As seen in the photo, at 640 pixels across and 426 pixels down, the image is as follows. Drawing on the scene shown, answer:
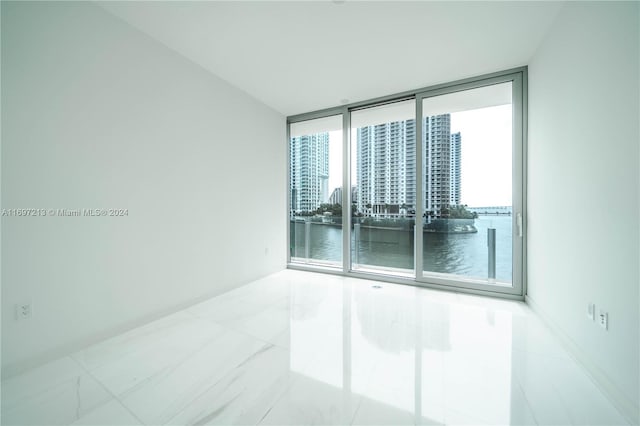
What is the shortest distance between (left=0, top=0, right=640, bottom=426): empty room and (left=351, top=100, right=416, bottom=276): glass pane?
0.05m

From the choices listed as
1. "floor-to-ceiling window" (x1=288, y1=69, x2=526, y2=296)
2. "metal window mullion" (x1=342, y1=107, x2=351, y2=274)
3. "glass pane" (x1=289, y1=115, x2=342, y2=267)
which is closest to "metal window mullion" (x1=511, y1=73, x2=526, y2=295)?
"floor-to-ceiling window" (x1=288, y1=69, x2=526, y2=296)

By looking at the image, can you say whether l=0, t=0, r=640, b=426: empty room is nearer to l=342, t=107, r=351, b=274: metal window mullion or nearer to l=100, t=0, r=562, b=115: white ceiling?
l=100, t=0, r=562, b=115: white ceiling

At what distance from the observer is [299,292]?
10.9ft

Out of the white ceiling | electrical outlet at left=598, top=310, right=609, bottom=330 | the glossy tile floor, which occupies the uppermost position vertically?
the white ceiling

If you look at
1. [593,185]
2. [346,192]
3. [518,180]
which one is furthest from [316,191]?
[593,185]

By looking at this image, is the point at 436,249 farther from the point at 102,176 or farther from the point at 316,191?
the point at 102,176

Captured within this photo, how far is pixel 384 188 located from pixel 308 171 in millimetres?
1477

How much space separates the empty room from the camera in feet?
4.77

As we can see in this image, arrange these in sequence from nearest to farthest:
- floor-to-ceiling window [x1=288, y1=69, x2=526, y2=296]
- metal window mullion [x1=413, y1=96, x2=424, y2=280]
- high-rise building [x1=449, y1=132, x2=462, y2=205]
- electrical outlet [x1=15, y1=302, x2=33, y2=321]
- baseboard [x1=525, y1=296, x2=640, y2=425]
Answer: baseboard [x1=525, y1=296, x2=640, y2=425] → electrical outlet [x1=15, y1=302, x2=33, y2=321] → floor-to-ceiling window [x1=288, y1=69, x2=526, y2=296] → high-rise building [x1=449, y1=132, x2=462, y2=205] → metal window mullion [x1=413, y1=96, x2=424, y2=280]

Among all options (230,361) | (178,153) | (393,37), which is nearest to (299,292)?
(230,361)

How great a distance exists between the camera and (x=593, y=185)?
66.4 inches

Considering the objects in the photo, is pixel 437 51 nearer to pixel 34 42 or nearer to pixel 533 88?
pixel 533 88

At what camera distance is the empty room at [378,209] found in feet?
4.77

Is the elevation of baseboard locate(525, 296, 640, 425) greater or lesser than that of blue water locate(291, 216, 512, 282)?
lesser
